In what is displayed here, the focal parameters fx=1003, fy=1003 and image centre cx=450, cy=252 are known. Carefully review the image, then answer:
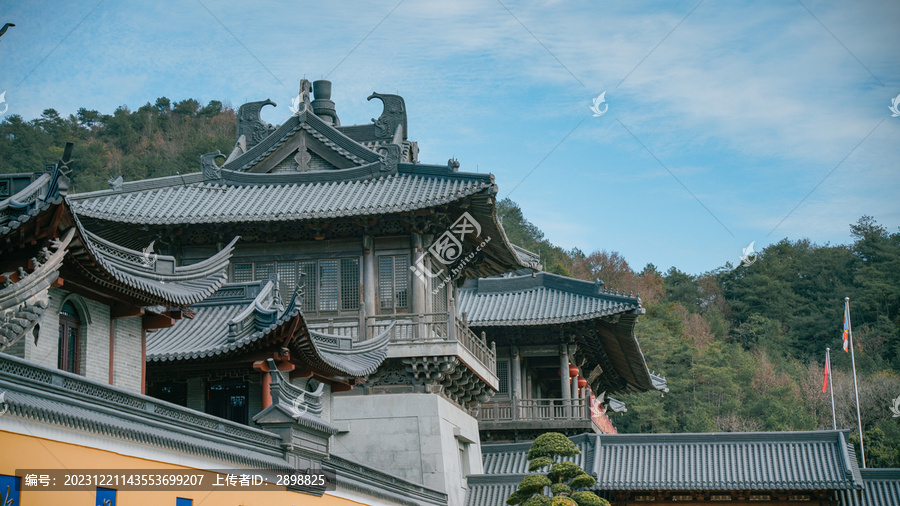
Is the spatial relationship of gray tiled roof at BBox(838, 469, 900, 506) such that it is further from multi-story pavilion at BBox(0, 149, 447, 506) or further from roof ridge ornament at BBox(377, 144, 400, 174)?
roof ridge ornament at BBox(377, 144, 400, 174)

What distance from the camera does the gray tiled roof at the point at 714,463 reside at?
2488cm

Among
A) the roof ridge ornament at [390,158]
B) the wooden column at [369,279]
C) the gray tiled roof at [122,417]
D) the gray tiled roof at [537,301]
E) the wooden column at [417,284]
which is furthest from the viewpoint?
the gray tiled roof at [537,301]

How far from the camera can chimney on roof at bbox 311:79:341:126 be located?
27.7 m

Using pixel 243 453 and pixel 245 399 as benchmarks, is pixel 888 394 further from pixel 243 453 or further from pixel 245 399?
pixel 243 453

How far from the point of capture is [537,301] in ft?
109

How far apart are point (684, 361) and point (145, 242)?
147 ft

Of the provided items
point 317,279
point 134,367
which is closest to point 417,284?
point 317,279

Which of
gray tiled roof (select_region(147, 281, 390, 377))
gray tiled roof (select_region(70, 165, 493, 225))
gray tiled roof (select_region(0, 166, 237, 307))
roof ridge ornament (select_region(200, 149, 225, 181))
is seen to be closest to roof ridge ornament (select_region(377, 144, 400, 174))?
gray tiled roof (select_region(70, 165, 493, 225))

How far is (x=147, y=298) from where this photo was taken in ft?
51.4

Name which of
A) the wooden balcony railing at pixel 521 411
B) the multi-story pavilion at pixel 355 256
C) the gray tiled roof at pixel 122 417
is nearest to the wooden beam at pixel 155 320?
the multi-story pavilion at pixel 355 256

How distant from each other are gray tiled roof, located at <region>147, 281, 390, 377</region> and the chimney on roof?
25.6 ft

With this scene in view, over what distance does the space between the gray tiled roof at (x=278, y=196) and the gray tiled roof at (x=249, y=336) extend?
3.38 meters

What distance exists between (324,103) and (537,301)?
1009 centimetres

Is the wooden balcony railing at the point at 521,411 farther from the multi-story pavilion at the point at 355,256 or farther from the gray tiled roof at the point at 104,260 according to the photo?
the gray tiled roof at the point at 104,260
